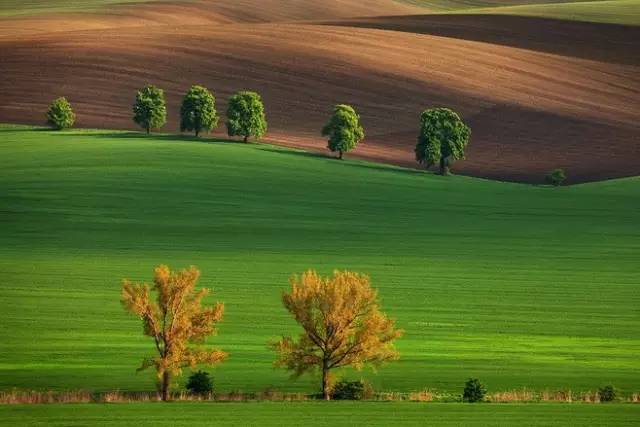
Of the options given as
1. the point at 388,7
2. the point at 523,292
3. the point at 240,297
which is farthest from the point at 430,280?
the point at 388,7

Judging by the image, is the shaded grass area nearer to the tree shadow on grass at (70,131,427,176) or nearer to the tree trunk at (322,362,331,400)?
the tree shadow on grass at (70,131,427,176)

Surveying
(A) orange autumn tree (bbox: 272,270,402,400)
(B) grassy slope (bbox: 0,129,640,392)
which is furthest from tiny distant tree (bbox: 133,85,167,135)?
(A) orange autumn tree (bbox: 272,270,402,400)

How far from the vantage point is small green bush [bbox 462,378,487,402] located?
36.4 meters

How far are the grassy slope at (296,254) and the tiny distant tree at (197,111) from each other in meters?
4.69

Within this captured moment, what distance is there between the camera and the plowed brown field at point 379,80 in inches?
3752

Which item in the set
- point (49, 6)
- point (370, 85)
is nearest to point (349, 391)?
point (370, 85)

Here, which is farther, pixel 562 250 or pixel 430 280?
pixel 562 250

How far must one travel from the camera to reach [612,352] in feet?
147

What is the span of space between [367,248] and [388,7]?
349ft

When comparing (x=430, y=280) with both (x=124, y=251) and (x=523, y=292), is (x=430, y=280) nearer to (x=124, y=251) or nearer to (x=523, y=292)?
(x=523, y=292)

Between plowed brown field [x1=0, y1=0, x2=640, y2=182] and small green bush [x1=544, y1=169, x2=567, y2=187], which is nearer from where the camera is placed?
small green bush [x1=544, y1=169, x2=567, y2=187]

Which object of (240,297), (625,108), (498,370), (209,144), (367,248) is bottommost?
(498,370)

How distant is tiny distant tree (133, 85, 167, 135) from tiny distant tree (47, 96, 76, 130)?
12.8 ft

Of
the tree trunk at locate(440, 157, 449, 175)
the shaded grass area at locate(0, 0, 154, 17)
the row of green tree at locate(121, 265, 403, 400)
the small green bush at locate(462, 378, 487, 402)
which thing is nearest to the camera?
the small green bush at locate(462, 378, 487, 402)
